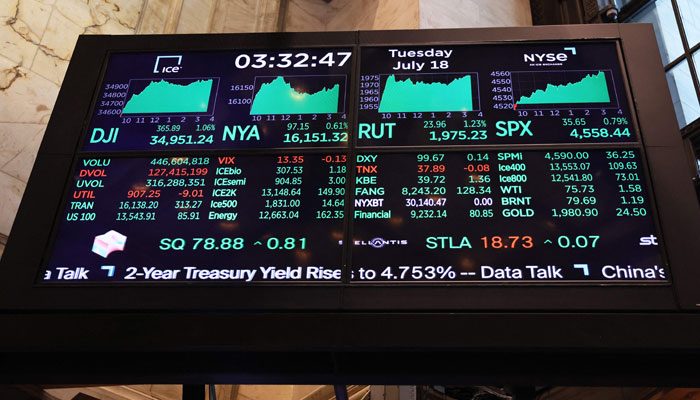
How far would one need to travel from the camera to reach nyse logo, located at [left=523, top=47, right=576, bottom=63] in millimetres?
4406

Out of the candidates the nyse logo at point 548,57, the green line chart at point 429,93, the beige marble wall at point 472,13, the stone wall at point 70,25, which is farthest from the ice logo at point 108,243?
the beige marble wall at point 472,13

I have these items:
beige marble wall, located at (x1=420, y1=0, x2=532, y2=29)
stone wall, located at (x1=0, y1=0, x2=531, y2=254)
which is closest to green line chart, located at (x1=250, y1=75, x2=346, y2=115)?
beige marble wall, located at (x1=420, y1=0, x2=532, y2=29)

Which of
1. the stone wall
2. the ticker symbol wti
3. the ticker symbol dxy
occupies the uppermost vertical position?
the stone wall

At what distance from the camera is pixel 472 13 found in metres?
8.48

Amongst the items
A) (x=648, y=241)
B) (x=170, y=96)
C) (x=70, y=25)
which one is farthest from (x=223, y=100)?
(x=70, y=25)

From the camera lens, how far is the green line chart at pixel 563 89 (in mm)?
4184

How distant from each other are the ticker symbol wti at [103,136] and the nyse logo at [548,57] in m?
2.71

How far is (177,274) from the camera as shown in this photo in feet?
12.1

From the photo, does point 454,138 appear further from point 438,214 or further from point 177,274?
point 177,274

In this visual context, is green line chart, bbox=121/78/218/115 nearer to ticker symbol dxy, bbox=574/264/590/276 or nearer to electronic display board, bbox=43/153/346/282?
electronic display board, bbox=43/153/346/282

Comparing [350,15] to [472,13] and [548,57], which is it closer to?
[472,13]

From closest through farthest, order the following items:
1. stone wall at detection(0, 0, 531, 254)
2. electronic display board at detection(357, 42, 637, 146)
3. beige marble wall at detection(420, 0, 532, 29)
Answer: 1. electronic display board at detection(357, 42, 637, 146)
2. stone wall at detection(0, 0, 531, 254)
3. beige marble wall at detection(420, 0, 532, 29)

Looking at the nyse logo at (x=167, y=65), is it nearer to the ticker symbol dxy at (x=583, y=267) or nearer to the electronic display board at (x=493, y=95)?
the electronic display board at (x=493, y=95)

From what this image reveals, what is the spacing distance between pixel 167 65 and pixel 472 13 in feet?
16.2
